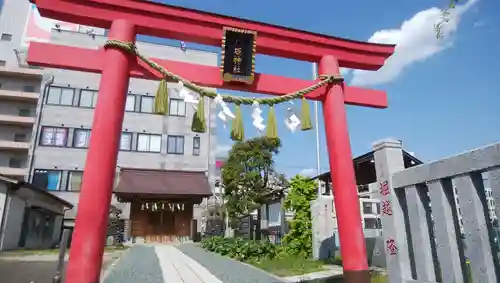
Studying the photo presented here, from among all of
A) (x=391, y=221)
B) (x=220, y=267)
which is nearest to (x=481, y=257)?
(x=391, y=221)

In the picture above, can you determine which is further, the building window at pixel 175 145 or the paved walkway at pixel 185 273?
the building window at pixel 175 145

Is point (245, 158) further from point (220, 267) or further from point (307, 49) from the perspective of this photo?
point (307, 49)

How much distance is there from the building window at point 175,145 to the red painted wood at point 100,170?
23.5 metres

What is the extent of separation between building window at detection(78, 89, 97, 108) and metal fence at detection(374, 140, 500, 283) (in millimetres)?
28899

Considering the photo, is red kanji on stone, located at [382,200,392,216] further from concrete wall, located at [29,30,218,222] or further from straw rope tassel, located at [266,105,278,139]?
concrete wall, located at [29,30,218,222]

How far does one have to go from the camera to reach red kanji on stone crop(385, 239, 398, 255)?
4.16 m

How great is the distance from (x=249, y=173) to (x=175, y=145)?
409 inches

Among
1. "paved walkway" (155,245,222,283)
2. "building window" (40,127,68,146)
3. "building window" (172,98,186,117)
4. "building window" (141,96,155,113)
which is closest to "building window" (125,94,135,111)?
"building window" (141,96,155,113)

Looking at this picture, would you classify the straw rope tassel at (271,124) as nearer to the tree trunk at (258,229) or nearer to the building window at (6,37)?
the tree trunk at (258,229)

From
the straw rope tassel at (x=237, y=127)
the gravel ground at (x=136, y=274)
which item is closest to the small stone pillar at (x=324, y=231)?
the gravel ground at (x=136, y=274)

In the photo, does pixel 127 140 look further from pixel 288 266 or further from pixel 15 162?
pixel 288 266

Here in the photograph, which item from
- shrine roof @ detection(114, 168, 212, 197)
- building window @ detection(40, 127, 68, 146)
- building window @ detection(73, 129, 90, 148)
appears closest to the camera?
shrine roof @ detection(114, 168, 212, 197)

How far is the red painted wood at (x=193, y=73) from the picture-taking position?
5.41 m

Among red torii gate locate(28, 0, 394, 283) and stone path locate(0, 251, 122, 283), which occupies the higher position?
red torii gate locate(28, 0, 394, 283)
